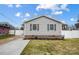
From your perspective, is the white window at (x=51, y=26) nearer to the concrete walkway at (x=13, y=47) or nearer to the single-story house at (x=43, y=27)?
the single-story house at (x=43, y=27)

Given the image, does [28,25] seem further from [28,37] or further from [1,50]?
[1,50]

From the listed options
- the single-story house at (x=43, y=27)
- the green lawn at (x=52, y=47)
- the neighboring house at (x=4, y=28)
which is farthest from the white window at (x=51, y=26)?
the neighboring house at (x=4, y=28)

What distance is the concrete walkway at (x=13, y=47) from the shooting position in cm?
710

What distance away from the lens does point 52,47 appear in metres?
7.22

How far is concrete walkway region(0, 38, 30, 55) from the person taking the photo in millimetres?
7098

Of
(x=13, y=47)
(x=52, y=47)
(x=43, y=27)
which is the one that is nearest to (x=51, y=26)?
(x=43, y=27)

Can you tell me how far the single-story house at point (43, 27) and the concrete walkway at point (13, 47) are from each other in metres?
0.18

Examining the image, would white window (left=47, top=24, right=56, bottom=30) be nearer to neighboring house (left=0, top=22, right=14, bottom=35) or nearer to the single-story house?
the single-story house

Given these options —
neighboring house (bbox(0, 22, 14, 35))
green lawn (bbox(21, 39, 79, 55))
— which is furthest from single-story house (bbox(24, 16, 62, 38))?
neighboring house (bbox(0, 22, 14, 35))

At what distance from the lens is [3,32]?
7219 mm

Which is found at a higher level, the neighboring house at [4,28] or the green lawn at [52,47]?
the neighboring house at [4,28]

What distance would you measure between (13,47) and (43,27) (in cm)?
72

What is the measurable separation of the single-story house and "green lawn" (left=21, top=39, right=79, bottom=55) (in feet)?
0.53

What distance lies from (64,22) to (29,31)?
0.72 meters
